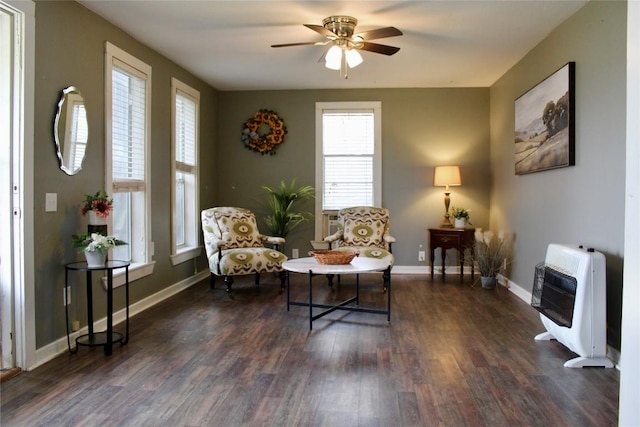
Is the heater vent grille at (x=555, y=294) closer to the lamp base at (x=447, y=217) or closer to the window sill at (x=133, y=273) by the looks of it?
the lamp base at (x=447, y=217)

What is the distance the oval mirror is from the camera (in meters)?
2.96

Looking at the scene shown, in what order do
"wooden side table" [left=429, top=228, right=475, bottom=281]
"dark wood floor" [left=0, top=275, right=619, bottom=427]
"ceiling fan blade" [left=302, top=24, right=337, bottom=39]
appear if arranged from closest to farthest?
"dark wood floor" [left=0, top=275, right=619, bottom=427] < "ceiling fan blade" [left=302, top=24, right=337, bottom=39] < "wooden side table" [left=429, top=228, right=475, bottom=281]

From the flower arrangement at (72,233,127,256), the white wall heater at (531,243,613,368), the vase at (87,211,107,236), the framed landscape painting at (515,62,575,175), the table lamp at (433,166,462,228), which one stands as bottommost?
the white wall heater at (531,243,613,368)

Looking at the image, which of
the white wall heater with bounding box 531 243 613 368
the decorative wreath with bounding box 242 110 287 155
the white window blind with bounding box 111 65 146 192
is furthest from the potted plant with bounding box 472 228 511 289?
the white window blind with bounding box 111 65 146 192

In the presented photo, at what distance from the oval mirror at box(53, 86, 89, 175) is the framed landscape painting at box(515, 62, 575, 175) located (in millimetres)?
3661

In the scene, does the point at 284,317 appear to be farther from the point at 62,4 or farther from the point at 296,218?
the point at 62,4

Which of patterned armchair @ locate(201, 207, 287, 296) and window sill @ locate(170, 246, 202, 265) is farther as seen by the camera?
window sill @ locate(170, 246, 202, 265)

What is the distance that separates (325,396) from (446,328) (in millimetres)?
1547

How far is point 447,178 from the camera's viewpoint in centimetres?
559

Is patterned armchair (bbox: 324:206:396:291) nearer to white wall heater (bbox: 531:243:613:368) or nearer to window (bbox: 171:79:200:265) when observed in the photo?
window (bbox: 171:79:200:265)

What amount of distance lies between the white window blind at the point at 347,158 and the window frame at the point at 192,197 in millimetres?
1682

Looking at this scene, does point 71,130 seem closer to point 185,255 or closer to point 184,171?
point 184,171

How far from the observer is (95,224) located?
123 inches

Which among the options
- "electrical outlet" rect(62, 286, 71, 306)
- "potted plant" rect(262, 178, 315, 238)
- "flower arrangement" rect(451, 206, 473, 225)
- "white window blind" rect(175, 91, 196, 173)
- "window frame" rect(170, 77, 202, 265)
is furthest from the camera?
"potted plant" rect(262, 178, 315, 238)
